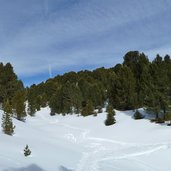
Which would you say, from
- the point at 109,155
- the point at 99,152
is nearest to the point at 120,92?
the point at 99,152

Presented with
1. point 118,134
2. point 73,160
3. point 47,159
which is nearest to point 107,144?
point 118,134

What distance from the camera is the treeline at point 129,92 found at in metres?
40.8

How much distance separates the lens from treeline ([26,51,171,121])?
1607 inches

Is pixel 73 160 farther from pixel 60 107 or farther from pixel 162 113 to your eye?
pixel 60 107

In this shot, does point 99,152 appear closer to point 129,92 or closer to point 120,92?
point 129,92

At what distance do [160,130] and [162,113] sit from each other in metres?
8.82

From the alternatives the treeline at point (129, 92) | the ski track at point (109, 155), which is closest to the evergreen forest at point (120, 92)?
the treeline at point (129, 92)

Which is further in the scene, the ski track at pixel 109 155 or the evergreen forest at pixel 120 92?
the evergreen forest at pixel 120 92

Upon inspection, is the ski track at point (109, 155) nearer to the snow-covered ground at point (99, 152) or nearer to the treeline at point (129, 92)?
the snow-covered ground at point (99, 152)

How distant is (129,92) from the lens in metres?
52.2

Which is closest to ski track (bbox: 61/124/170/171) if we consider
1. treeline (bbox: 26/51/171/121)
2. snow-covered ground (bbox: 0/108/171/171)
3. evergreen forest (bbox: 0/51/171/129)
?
snow-covered ground (bbox: 0/108/171/171)

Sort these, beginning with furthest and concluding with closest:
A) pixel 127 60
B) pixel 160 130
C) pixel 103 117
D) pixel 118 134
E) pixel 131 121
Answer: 1. pixel 127 60
2. pixel 103 117
3. pixel 131 121
4. pixel 118 134
5. pixel 160 130

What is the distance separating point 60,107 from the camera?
71750mm

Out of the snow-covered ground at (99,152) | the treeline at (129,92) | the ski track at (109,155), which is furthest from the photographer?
the treeline at (129,92)
